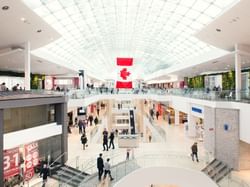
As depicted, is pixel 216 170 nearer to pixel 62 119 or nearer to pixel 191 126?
pixel 62 119

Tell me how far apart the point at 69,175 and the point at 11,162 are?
310 cm

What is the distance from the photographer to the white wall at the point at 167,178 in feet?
41.8

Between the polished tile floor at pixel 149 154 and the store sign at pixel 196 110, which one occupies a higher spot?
the store sign at pixel 196 110

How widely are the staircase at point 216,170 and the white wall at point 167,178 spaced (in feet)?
9.59

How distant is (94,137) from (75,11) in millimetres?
12937

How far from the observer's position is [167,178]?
44.5 feet

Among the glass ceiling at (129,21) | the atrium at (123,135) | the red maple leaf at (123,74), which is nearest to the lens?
the atrium at (123,135)

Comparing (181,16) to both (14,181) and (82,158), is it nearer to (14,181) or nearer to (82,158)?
(82,158)

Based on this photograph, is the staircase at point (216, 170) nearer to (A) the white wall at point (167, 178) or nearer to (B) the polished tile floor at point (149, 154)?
(B) the polished tile floor at point (149, 154)

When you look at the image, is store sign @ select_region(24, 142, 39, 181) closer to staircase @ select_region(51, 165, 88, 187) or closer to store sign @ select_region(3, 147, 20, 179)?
store sign @ select_region(3, 147, 20, 179)

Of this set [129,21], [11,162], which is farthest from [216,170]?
[129,21]

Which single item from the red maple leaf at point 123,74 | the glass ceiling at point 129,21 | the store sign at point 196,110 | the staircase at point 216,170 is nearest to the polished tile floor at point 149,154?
the staircase at point 216,170

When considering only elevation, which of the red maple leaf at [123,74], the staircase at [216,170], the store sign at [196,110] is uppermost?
the red maple leaf at [123,74]

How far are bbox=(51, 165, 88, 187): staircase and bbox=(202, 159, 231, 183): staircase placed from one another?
6.81 metres
